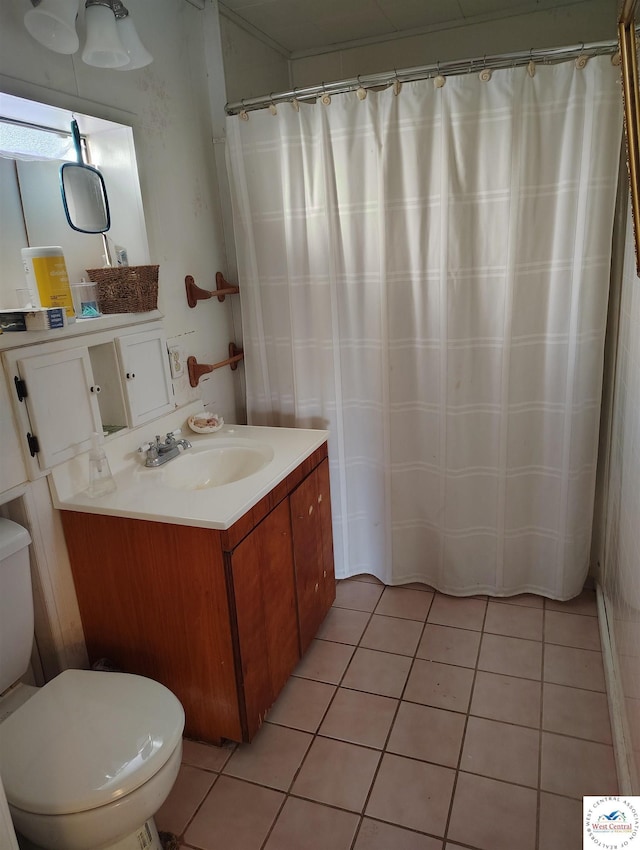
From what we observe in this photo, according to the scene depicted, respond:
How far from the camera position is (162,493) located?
5.49 ft

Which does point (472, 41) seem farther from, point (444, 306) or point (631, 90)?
point (631, 90)

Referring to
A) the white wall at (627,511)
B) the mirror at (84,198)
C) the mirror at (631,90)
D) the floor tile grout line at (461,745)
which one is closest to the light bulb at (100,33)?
the mirror at (84,198)

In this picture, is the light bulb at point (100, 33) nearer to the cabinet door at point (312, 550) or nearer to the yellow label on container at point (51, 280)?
the yellow label on container at point (51, 280)

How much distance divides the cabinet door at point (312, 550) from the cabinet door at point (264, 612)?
0.20ft

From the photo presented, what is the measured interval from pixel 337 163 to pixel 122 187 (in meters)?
0.75

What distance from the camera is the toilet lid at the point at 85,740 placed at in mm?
1164


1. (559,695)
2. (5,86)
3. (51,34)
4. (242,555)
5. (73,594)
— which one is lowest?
(559,695)

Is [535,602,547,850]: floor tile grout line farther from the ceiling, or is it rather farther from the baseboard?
the ceiling

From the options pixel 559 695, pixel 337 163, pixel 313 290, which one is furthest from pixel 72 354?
pixel 559 695

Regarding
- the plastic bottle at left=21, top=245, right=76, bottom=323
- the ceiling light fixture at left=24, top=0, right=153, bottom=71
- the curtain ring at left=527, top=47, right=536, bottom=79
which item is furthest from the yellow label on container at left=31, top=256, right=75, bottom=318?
the curtain ring at left=527, top=47, right=536, bottom=79

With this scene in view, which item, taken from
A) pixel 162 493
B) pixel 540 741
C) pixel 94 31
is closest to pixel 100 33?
pixel 94 31

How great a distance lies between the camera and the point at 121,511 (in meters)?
1.57

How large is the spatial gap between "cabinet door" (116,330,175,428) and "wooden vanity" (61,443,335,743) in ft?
1.38

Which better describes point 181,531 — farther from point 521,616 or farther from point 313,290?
point 521,616
